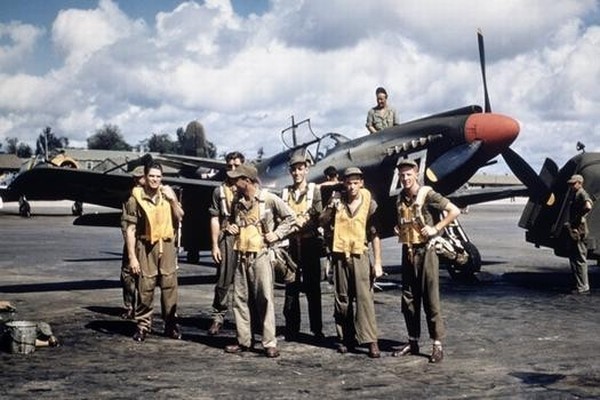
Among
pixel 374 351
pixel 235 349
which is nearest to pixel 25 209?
pixel 235 349

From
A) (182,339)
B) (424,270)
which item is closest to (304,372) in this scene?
(424,270)

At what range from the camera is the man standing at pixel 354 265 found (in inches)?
252

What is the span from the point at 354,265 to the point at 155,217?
7.06 feet

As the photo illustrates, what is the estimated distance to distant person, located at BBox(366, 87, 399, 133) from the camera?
1226 cm

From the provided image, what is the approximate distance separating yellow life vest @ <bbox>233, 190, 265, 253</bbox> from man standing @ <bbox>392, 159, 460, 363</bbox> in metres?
1.33

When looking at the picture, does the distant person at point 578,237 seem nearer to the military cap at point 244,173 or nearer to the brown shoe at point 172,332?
the military cap at point 244,173

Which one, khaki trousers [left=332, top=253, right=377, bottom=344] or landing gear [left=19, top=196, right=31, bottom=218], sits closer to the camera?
khaki trousers [left=332, top=253, right=377, bottom=344]

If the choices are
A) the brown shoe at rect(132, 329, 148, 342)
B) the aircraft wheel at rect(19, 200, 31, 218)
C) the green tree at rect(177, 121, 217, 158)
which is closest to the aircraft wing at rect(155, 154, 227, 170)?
the green tree at rect(177, 121, 217, 158)

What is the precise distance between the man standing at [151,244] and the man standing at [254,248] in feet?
2.94

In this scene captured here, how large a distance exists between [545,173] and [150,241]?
30.4 feet

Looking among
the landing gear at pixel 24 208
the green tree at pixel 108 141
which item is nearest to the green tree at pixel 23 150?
the green tree at pixel 108 141

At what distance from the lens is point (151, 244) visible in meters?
7.03

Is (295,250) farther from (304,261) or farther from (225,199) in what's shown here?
(225,199)

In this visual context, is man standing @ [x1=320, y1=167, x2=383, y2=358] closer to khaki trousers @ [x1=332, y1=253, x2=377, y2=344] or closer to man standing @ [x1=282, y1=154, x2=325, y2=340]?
khaki trousers @ [x1=332, y1=253, x2=377, y2=344]
